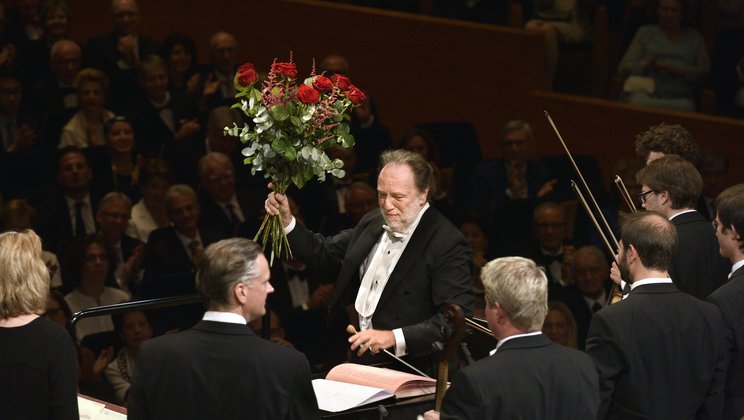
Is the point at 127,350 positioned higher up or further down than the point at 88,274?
further down

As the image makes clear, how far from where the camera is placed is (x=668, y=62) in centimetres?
934

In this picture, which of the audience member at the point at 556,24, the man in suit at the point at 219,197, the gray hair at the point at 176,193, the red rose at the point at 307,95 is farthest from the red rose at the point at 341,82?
the audience member at the point at 556,24

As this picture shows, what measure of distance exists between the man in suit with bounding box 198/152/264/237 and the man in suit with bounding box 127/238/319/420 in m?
4.32

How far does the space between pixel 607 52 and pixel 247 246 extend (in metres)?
7.08

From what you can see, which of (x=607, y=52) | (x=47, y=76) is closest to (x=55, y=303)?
(x=47, y=76)

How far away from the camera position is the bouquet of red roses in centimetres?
452

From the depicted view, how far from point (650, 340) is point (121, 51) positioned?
6.26 metres

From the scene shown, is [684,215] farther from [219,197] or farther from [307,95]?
[219,197]

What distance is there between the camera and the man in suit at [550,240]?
780 cm

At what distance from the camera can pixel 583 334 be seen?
7355mm

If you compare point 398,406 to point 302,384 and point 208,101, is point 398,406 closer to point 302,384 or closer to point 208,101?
point 302,384

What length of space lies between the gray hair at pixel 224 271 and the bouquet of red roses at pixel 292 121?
934 mm

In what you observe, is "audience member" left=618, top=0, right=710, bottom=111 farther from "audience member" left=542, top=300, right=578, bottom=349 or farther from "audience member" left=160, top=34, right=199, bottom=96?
"audience member" left=160, top=34, right=199, bottom=96

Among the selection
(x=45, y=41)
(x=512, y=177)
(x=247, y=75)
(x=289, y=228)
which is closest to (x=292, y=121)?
(x=247, y=75)
